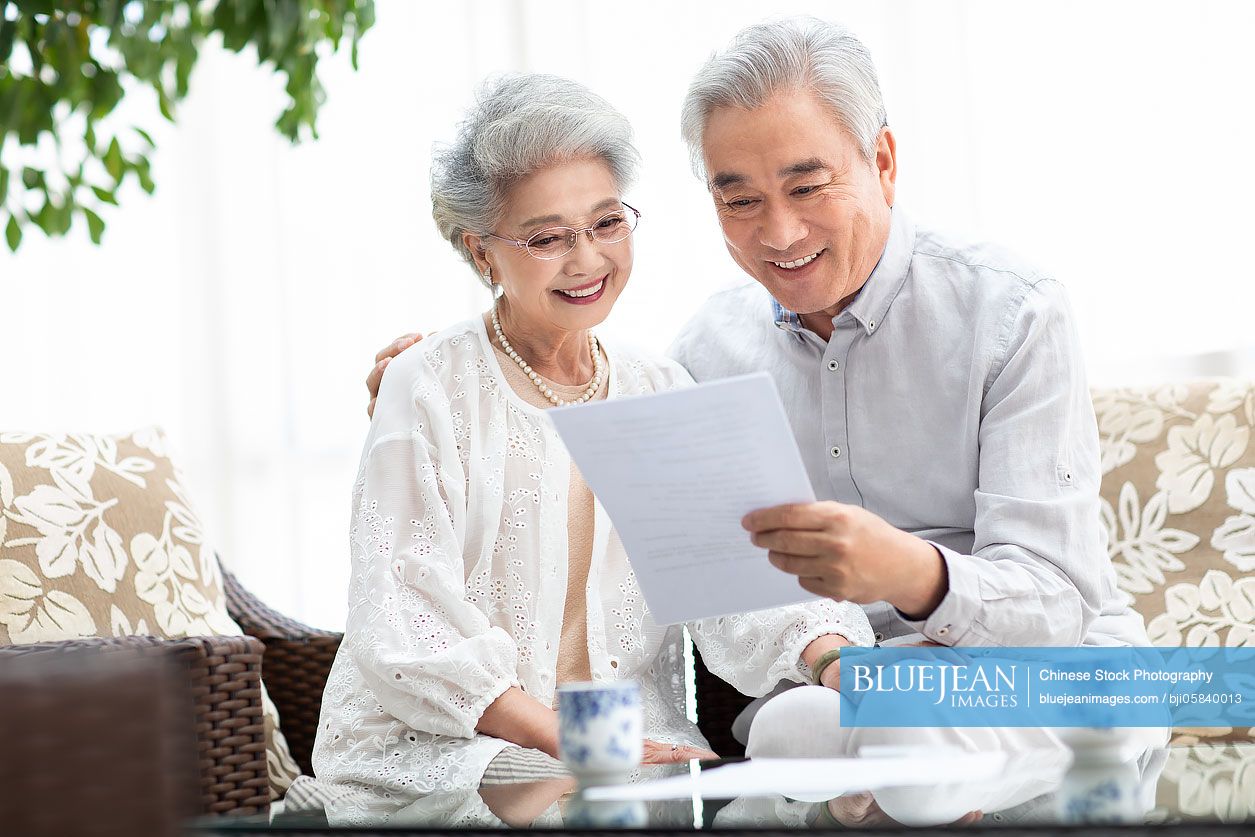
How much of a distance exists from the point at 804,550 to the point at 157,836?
2.44ft

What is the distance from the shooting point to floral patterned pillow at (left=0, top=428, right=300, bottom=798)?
1994mm

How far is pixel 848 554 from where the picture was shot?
1.32 m

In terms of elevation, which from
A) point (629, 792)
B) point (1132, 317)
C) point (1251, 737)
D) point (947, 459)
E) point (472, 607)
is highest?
point (1132, 317)

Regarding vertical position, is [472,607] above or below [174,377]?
below

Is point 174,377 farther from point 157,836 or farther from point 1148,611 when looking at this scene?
point 157,836

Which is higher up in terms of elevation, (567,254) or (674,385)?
(567,254)

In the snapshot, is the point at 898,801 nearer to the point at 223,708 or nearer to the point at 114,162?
the point at 223,708

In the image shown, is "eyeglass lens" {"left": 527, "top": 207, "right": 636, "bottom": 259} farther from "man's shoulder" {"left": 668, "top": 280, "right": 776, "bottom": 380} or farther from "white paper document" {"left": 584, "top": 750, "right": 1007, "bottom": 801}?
"white paper document" {"left": 584, "top": 750, "right": 1007, "bottom": 801}

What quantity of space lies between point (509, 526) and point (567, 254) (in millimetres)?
404

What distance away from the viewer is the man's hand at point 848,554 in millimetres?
1275

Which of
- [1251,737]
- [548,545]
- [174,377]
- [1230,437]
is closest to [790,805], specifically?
[548,545]

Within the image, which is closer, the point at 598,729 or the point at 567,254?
the point at 598,729

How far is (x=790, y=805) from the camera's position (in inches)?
43.2
